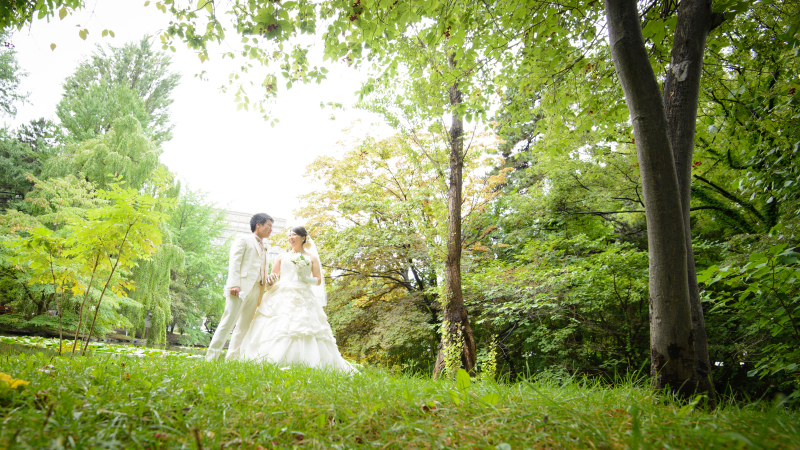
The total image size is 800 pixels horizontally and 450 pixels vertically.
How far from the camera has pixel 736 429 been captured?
55.7 inches

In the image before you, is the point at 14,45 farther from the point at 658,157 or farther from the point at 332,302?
the point at 332,302

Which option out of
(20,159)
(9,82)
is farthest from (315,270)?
(9,82)

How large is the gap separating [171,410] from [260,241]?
3708mm

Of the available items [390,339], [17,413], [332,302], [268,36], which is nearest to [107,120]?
[332,302]

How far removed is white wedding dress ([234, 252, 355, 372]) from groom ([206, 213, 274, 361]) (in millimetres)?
151

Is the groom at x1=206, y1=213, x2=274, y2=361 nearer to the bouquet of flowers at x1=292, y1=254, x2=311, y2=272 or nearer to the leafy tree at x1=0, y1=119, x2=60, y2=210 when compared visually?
the bouquet of flowers at x1=292, y1=254, x2=311, y2=272

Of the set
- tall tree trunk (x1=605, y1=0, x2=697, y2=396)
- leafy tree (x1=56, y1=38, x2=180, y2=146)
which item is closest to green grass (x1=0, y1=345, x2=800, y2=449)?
tall tree trunk (x1=605, y1=0, x2=697, y2=396)

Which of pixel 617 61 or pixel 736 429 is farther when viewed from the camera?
pixel 617 61

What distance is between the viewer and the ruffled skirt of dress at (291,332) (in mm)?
4301

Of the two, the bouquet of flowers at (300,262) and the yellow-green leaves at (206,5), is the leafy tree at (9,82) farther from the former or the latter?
the bouquet of flowers at (300,262)

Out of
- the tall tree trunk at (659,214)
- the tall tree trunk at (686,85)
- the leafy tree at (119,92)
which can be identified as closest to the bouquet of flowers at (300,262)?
the tall tree trunk at (659,214)

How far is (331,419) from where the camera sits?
5.30ft

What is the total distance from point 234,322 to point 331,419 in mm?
3607

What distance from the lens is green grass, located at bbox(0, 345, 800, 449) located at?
49.0 inches
